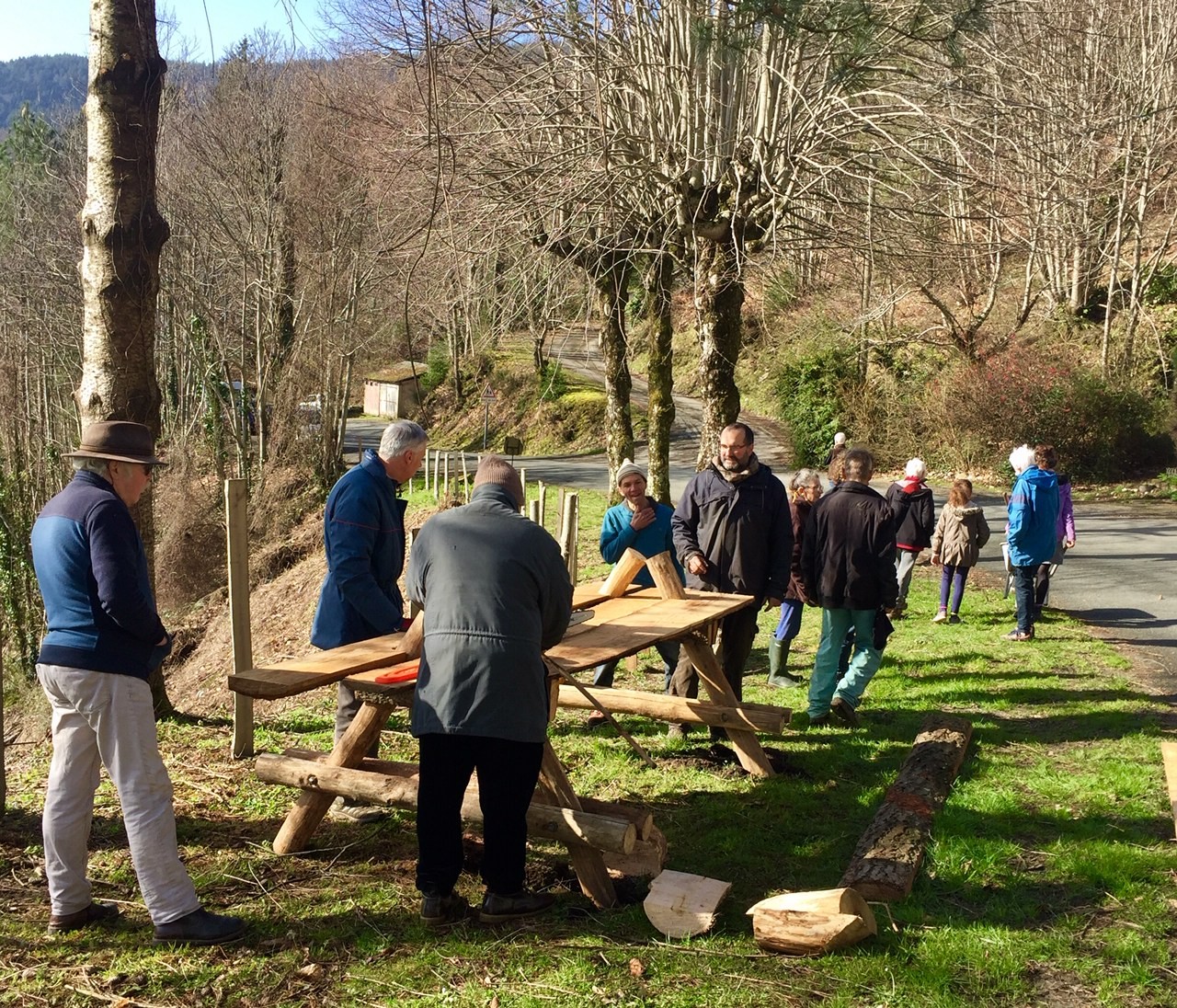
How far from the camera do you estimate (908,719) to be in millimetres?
7246

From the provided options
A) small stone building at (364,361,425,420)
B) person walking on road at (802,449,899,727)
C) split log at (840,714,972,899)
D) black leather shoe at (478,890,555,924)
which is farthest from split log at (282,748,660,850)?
small stone building at (364,361,425,420)

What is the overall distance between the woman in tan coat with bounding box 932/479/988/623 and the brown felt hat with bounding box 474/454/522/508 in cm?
730

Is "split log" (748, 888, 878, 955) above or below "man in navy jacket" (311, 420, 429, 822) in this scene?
below

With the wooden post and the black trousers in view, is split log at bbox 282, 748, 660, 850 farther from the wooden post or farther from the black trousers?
the wooden post

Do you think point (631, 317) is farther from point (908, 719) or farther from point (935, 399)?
point (908, 719)

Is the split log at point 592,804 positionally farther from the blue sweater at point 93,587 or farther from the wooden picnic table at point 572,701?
the blue sweater at point 93,587

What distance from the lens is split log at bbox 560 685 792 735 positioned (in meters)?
5.85

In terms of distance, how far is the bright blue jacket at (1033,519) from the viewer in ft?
31.1

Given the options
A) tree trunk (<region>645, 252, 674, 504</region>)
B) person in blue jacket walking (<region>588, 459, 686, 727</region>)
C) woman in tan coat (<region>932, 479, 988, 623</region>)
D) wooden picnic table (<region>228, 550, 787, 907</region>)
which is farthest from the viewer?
tree trunk (<region>645, 252, 674, 504</region>)

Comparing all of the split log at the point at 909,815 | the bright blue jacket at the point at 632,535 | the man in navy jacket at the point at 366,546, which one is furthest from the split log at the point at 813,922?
the bright blue jacket at the point at 632,535

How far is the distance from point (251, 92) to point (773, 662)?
18.8 m

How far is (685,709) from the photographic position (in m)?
6.05

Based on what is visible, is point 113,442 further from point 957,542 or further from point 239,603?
point 957,542

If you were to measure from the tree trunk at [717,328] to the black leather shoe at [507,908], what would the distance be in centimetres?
740
